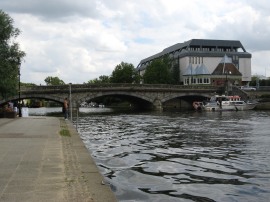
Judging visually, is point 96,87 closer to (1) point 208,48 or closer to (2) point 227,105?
(2) point 227,105

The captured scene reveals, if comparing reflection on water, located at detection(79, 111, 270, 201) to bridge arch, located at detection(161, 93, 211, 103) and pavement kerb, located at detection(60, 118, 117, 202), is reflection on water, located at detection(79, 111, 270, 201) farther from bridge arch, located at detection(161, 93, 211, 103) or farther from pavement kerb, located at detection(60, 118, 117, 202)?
bridge arch, located at detection(161, 93, 211, 103)

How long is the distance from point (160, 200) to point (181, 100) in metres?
104

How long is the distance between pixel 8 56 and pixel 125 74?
3993 inches

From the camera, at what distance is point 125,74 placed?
144 m

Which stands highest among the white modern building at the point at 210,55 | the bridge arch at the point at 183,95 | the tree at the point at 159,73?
the white modern building at the point at 210,55

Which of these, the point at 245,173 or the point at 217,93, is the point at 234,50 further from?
the point at 245,173

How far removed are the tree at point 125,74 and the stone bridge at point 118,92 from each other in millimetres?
43807

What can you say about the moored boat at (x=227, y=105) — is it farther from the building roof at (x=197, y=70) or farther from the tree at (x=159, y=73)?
the tree at (x=159, y=73)

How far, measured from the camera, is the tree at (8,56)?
41.7 m

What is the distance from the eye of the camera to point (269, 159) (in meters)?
16.8

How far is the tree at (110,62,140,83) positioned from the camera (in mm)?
144250

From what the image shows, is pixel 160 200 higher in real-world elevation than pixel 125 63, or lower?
lower

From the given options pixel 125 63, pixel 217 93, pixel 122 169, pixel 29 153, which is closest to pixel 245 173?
pixel 122 169

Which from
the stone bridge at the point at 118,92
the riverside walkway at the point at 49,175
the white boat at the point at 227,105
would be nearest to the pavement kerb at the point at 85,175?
the riverside walkway at the point at 49,175
